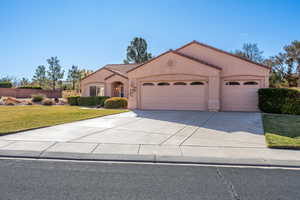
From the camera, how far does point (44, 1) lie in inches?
513

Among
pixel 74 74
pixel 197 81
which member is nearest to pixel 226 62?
pixel 197 81

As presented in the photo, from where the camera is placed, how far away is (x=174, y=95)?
15.9 metres

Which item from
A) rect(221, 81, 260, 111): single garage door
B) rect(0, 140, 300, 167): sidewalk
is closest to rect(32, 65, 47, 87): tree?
rect(221, 81, 260, 111): single garage door

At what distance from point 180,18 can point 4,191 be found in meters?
17.0

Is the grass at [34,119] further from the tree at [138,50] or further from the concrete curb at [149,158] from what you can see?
the tree at [138,50]

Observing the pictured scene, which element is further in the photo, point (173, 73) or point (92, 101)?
point (92, 101)

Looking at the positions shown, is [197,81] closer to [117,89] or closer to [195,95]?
[195,95]

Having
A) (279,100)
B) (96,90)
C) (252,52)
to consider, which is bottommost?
(279,100)

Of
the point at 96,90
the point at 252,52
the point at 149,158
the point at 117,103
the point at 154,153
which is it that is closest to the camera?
the point at 149,158

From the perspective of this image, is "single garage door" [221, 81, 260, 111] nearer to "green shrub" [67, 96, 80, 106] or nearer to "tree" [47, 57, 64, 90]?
"green shrub" [67, 96, 80, 106]

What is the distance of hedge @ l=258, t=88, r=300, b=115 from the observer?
484 inches

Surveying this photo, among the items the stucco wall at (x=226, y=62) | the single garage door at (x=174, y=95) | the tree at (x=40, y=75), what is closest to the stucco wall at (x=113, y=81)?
the single garage door at (x=174, y=95)

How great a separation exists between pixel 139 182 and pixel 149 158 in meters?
1.28

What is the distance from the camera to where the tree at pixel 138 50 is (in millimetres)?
45206
